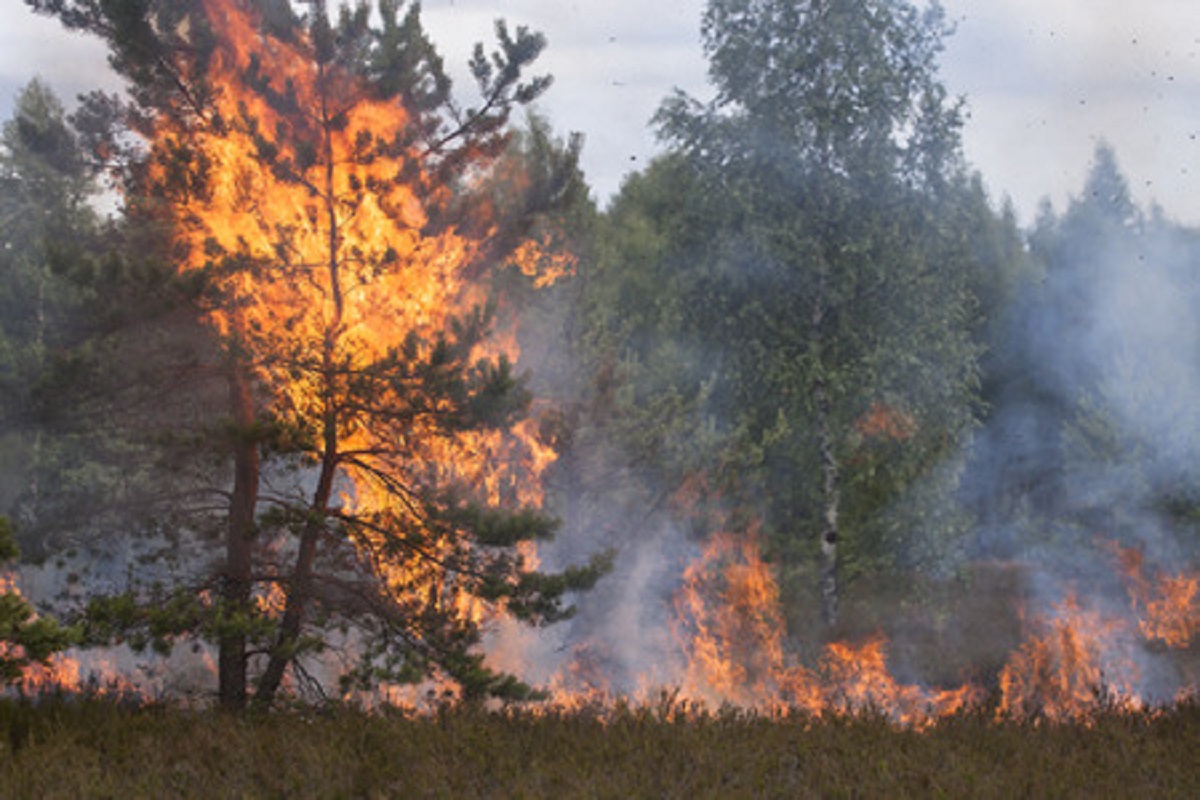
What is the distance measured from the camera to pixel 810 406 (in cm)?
1973

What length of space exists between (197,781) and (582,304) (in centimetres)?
1560

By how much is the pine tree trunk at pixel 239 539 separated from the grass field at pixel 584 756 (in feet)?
9.84

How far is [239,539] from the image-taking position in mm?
11445

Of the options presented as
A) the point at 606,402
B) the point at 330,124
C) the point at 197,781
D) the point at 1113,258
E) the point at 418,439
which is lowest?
the point at 197,781

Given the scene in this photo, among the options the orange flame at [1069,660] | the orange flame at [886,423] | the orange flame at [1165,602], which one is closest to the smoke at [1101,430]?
the orange flame at [1165,602]

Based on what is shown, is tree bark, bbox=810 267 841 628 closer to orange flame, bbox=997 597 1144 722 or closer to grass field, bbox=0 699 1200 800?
orange flame, bbox=997 597 1144 722

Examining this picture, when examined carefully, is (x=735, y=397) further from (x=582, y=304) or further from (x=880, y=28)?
(x=880, y=28)

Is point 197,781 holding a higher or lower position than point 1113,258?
lower

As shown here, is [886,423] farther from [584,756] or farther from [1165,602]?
[584,756]

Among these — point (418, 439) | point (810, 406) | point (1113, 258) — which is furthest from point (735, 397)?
point (1113, 258)

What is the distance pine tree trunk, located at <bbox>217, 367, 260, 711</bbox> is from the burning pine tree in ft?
0.07

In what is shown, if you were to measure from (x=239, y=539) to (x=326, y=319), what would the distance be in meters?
2.38

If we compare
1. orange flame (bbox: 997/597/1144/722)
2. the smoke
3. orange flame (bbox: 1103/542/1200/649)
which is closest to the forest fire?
orange flame (bbox: 997/597/1144/722)

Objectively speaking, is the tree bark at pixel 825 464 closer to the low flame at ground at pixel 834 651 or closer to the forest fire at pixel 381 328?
the forest fire at pixel 381 328
